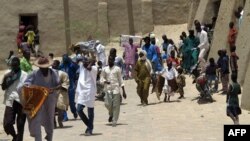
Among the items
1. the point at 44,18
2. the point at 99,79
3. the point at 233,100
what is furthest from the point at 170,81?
the point at 44,18

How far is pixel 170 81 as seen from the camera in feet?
58.7

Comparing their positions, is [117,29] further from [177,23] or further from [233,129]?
[233,129]

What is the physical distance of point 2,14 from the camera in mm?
29547

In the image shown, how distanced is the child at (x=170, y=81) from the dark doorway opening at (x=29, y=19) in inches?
523

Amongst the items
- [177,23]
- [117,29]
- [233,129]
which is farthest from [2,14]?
[233,129]

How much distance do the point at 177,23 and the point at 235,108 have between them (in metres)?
17.9

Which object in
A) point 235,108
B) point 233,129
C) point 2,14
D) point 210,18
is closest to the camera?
point 233,129

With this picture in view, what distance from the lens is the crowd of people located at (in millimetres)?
11477

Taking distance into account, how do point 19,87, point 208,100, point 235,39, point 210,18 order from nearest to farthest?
point 19,87
point 208,100
point 235,39
point 210,18

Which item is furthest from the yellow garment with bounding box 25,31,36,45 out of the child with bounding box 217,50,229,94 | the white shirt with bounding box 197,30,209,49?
the child with bounding box 217,50,229,94

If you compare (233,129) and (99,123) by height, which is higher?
(233,129)

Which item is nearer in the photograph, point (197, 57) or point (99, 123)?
point (99, 123)

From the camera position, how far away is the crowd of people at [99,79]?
37.7 ft

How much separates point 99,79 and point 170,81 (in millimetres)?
1949
